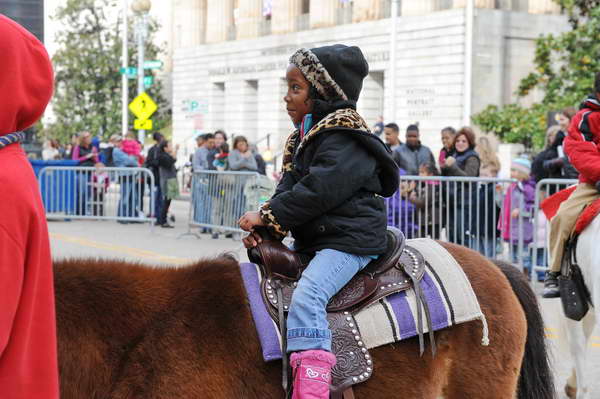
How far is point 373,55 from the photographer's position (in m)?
40.8

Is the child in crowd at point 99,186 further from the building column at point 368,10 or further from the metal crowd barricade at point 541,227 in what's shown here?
the building column at point 368,10

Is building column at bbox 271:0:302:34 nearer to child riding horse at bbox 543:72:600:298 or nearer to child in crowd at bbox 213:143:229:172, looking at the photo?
child in crowd at bbox 213:143:229:172

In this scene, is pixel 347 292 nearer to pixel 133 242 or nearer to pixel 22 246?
pixel 22 246

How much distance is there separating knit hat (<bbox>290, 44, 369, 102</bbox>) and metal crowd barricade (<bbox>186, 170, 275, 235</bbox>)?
35.3 ft

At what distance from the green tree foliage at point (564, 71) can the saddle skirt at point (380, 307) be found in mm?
20927

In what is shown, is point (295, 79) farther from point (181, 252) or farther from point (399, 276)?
point (181, 252)

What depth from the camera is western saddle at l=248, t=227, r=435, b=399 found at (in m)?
3.77

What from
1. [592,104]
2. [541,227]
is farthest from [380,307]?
[541,227]

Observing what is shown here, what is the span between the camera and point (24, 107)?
2.59 meters

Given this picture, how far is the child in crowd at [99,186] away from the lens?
1909 centimetres

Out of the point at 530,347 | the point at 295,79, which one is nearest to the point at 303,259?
the point at 295,79

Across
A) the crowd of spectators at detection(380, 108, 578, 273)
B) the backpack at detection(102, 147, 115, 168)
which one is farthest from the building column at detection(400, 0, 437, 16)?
the crowd of spectators at detection(380, 108, 578, 273)

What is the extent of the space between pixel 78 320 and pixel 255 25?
1994 inches

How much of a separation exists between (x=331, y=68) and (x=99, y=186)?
1577 cm
